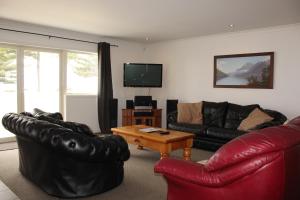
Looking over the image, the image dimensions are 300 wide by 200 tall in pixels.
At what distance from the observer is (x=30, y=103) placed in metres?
5.60

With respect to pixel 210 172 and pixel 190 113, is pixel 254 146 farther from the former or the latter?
pixel 190 113

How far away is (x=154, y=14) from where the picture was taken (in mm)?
4312

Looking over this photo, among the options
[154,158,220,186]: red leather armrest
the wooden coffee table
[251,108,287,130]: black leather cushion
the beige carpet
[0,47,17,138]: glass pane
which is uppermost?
[0,47,17,138]: glass pane

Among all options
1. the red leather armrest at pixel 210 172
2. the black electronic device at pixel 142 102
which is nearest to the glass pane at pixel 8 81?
the black electronic device at pixel 142 102

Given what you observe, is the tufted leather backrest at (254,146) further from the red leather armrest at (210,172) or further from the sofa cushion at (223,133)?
the sofa cushion at (223,133)

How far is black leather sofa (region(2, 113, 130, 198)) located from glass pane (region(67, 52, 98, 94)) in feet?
10.4

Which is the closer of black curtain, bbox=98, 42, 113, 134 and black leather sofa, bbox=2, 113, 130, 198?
black leather sofa, bbox=2, 113, 130, 198

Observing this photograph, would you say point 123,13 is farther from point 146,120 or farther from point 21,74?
point 146,120

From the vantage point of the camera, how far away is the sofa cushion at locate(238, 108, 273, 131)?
457 centimetres

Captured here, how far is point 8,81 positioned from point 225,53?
178 inches

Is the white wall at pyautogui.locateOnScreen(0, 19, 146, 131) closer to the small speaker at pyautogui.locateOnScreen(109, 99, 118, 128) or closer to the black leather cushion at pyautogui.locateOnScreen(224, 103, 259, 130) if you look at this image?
the small speaker at pyautogui.locateOnScreen(109, 99, 118, 128)

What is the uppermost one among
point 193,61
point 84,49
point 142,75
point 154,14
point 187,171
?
point 154,14

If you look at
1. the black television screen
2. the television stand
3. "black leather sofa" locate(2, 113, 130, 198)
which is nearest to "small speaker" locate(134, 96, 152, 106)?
the television stand

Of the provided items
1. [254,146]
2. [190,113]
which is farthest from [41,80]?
[254,146]
